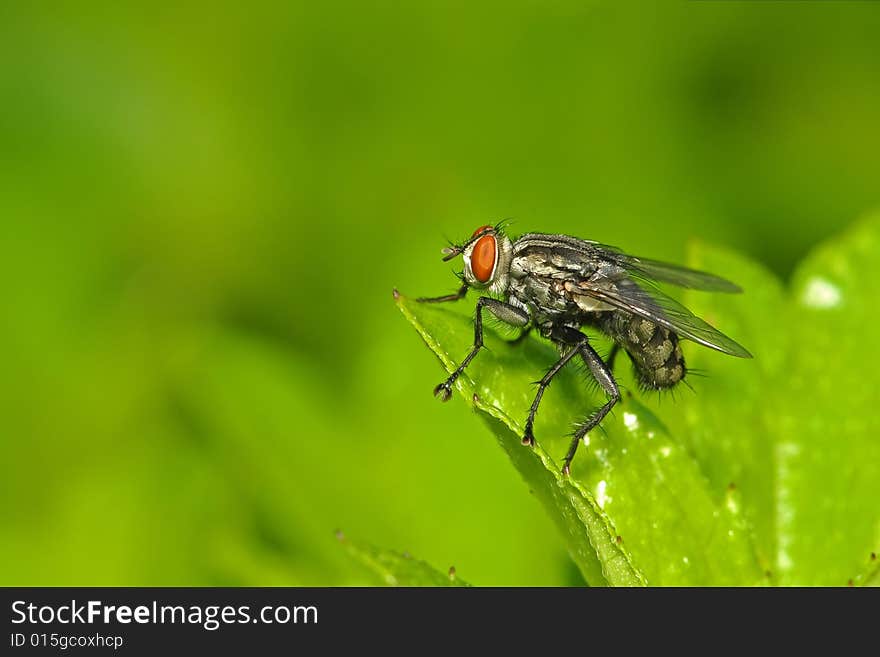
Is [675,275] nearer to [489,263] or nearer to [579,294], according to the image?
[579,294]

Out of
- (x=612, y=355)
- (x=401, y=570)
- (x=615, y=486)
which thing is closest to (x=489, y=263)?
(x=612, y=355)

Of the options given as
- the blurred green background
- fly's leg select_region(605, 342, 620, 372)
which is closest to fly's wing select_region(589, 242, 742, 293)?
fly's leg select_region(605, 342, 620, 372)

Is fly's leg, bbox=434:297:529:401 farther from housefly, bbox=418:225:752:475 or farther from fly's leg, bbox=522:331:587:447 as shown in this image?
fly's leg, bbox=522:331:587:447

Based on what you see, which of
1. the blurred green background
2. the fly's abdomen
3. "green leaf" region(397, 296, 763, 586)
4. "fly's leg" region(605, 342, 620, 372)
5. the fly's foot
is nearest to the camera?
"green leaf" region(397, 296, 763, 586)

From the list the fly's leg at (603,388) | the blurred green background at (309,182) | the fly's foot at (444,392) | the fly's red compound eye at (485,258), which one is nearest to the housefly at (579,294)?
the fly's red compound eye at (485,258)

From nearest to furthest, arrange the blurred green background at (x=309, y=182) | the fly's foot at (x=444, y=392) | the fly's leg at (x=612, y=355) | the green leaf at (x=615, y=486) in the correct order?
the green leaf at (x=615, y=486), the fly's foot at (x=444, y=392), the fly's leg at (x=612, y=355), the blurred green background at (x=309, y=182)

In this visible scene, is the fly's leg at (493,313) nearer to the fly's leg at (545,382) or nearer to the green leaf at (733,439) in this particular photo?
the green leaf at (733,439)
